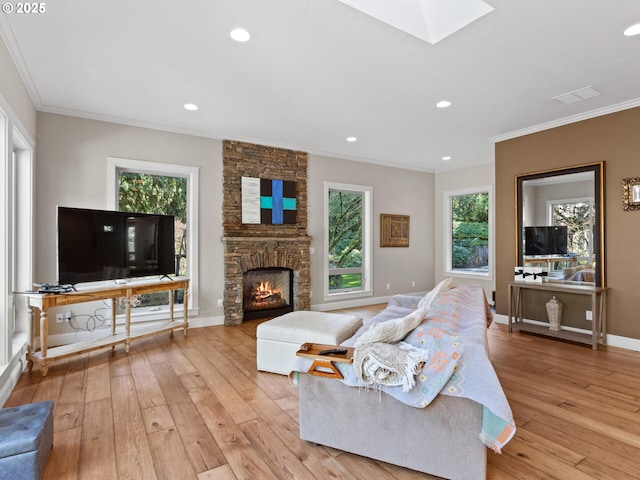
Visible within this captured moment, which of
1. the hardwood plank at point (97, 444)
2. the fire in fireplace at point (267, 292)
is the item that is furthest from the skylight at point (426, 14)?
the fire in fireplace at point (267, 292)

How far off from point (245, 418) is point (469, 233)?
6.00m

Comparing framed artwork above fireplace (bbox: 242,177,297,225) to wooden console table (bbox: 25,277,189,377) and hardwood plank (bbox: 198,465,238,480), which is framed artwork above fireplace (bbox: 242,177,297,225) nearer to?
wooden console table (bbox: 25,277,189,377)

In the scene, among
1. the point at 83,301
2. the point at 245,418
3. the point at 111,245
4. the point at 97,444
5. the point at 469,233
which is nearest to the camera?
the point at 97,444

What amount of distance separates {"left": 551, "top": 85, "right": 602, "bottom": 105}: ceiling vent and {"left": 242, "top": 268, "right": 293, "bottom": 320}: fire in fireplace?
4.22 m

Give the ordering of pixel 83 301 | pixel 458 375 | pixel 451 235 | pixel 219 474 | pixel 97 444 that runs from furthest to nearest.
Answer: pixel 451 235 < pixel 83 301 < pixel 97 444 < pixel 219 474 < pixel 458 375

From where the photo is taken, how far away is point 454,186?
7105 mm

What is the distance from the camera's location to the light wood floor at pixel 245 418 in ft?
6.06

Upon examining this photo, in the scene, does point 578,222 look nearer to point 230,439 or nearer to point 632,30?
point 632,30

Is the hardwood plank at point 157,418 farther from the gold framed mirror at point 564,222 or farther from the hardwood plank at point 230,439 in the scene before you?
the gold framed mirror at point 564,222

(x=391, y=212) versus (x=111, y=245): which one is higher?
(x=391, y=212)

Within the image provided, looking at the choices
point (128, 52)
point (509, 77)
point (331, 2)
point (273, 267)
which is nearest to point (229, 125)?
point (128, 52)

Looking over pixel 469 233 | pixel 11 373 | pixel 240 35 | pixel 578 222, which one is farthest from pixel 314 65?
pixel 469 233

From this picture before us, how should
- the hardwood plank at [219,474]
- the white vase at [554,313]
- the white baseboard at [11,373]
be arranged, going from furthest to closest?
the white vase at [554,313] → the white baseboard at [11,373] → the hardwood plank at [219,474]

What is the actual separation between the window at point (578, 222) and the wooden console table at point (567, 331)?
0.44 meters
